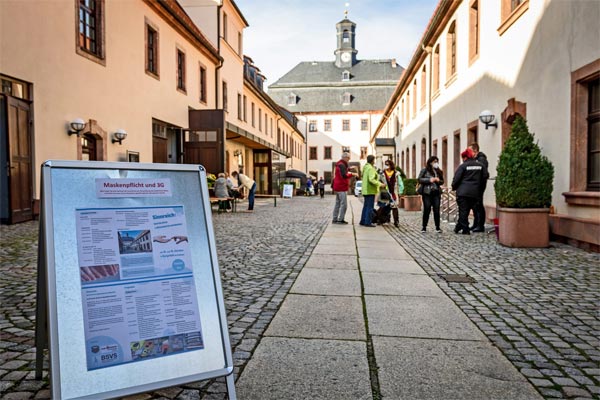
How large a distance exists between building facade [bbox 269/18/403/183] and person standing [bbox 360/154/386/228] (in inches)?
2104

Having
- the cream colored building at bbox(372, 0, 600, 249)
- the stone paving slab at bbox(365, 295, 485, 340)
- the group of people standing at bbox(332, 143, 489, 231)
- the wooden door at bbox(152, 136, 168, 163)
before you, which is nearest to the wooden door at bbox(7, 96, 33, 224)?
the wooden door at bbox(152, 136, 168, 163)

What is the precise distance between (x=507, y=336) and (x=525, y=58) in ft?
27.7

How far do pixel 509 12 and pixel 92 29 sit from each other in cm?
1085

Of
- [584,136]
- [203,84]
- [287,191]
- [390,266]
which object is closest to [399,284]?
[390,266]

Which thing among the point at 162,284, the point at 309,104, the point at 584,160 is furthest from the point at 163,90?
the point at 309,104

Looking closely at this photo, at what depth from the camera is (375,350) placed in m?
3.35

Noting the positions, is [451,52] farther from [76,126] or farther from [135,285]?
[135,285]

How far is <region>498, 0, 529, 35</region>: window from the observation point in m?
10.9

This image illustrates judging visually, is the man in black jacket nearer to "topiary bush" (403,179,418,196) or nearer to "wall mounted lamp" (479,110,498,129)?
"wall mounted lamp" (479,110,498,129)

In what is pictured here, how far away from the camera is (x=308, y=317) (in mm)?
4156

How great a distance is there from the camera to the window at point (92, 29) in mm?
13320

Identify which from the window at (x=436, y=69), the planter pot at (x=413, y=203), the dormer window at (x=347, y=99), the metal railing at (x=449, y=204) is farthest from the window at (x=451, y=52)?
the dormer window at (x=347, y=99)

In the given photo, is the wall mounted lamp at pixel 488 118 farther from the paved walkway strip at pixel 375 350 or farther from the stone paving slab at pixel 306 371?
the stone paving slab at pixel 306 371

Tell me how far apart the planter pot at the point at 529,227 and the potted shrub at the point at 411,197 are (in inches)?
405
